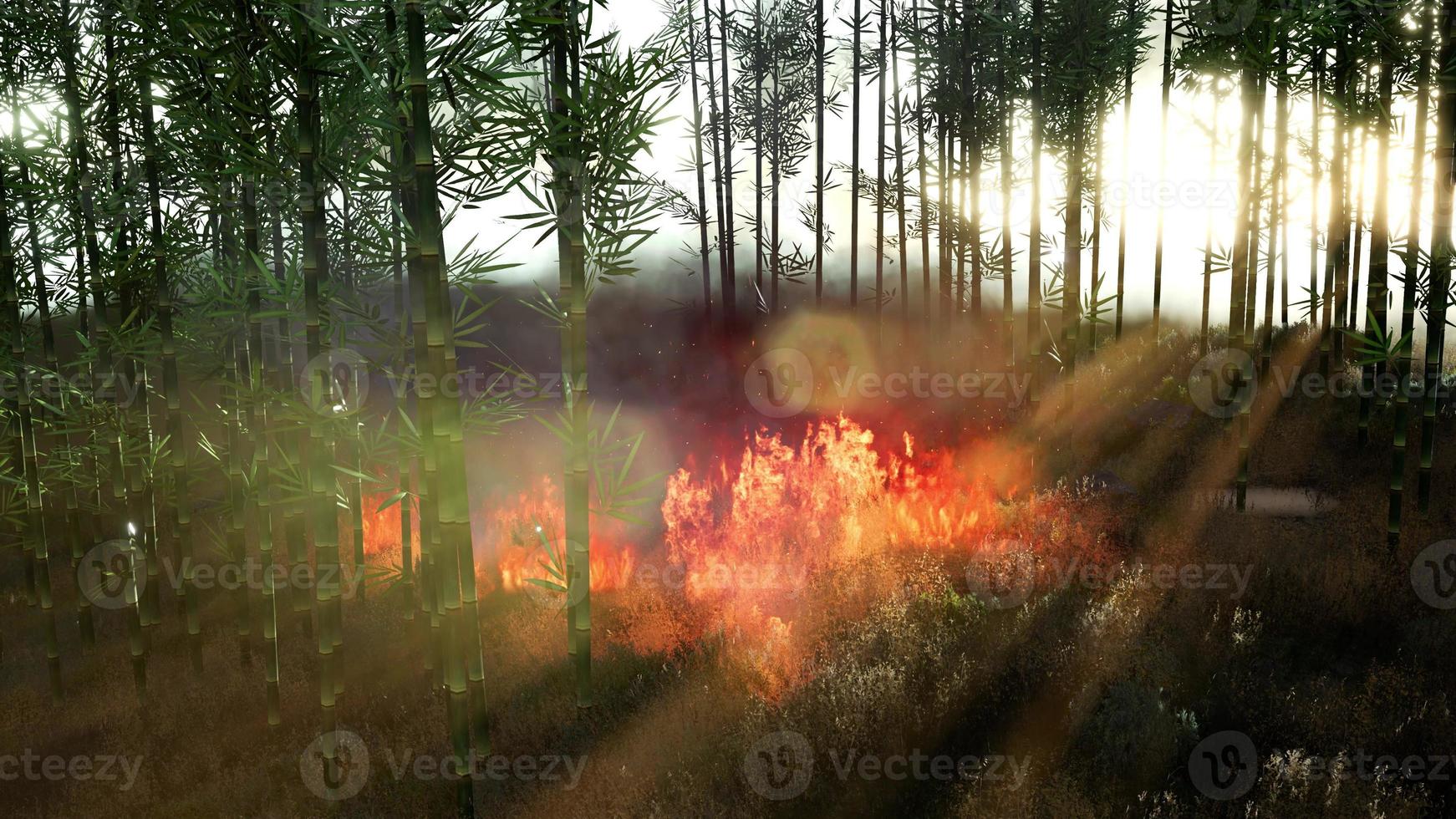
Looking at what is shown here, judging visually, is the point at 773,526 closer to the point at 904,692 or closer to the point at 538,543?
the point at 538,543

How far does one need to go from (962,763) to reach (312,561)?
7.94 meters

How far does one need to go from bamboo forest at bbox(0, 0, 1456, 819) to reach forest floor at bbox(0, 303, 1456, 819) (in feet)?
0.11

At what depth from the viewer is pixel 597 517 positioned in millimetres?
9281

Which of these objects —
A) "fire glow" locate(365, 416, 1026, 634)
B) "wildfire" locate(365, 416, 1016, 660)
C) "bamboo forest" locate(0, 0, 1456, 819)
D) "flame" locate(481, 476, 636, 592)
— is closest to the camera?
"bamboo forest" locate(0, 0, 1456, 819)

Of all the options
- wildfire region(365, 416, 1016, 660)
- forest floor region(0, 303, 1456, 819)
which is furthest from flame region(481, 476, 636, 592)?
forest floor region(0, 303, 1456, 819)

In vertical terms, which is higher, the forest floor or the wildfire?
the wildfire

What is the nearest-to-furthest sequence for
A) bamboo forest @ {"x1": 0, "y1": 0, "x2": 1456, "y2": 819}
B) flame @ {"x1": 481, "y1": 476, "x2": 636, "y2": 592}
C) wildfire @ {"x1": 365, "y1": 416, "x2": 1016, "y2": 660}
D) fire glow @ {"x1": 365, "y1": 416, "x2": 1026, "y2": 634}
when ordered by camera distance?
1. bamboo forest @ {"x1": 0, "y1": 0, "x2": 1456, "y2": 819}
2. wildfire @ {"x1": 365, "y1": 416, "x2": 1016, "y2": 660}
3. fire glow @ {"x1": 365, "y1": 416, "x2": 1026, "y2": 634}
4. flame @ {"x1": 481, "y1": 476, "x2": 636, "y2": 592}

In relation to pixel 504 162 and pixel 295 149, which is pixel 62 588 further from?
pixel 504 162

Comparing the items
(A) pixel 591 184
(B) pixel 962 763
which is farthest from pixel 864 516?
(A) pixel 591 184

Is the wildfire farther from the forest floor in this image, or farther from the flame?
the forest floor

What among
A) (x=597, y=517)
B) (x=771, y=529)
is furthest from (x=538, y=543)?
(x=771, y=529)

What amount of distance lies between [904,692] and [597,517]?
4.89m

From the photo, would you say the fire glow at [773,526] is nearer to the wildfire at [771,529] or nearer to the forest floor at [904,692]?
the wildfire at [771,529]

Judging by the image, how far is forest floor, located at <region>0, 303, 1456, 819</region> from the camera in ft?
15.1
